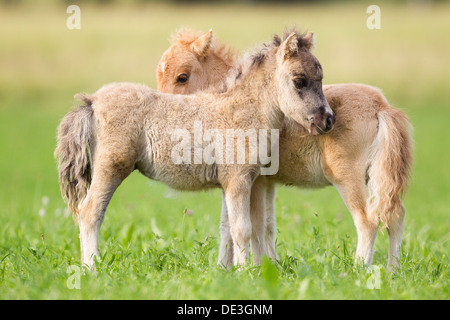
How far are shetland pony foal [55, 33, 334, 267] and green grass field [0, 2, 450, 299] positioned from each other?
16.4 inches

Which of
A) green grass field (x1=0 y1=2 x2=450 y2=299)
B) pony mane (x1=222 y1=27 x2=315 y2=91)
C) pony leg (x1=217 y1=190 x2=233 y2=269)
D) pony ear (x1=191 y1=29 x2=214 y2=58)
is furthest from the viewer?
pony ear (x1=191 y1=29 x2=214 y2=58)

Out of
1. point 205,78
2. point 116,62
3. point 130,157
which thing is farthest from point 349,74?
point 130,157

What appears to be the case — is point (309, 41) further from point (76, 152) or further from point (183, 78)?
point (76, 152)

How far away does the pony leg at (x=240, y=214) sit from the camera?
5.93 metres

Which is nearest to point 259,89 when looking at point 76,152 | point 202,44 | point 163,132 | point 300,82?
point 300,82

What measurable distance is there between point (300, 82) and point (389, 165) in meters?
1.16

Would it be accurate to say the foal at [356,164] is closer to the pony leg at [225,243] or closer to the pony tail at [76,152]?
the pony leg at [225,243]

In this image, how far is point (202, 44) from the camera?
7586mm

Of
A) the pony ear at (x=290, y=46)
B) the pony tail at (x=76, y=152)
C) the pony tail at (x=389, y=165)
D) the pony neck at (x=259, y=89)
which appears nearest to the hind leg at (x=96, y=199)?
the pony tail at (x=76, y=152)

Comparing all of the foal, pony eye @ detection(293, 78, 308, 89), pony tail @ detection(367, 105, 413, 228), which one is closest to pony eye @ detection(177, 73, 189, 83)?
the foal

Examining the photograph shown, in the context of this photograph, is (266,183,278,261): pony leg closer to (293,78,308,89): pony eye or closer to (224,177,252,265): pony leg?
(224,177,252,265): pony leg

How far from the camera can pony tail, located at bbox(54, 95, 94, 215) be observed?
584 centimetres
